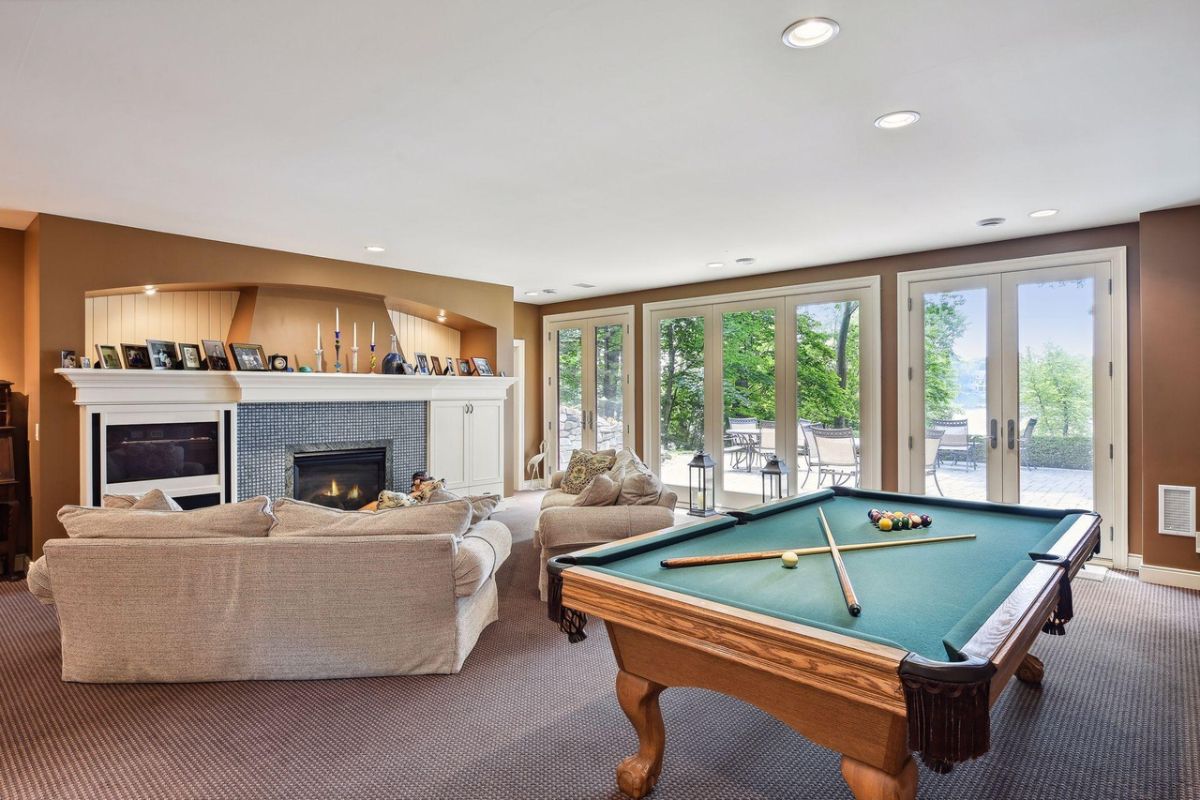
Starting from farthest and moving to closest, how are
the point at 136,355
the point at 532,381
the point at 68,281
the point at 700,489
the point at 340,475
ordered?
the point at 532,381
the point at 700,489
the point at 340,475
the point at 136,355
the point at 68,281

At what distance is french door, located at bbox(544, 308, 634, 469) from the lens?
296 inches

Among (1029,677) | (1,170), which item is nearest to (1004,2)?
(1029,677)

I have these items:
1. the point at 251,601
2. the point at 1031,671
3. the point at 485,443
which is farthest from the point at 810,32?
the point at 485,443

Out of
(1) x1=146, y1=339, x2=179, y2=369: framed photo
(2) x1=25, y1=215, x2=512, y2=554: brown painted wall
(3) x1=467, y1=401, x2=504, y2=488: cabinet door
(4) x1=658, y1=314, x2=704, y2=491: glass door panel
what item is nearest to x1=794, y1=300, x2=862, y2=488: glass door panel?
(4) x1=658, y1=314, x2=704, y2=491: glass door panel

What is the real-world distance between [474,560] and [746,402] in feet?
14.0

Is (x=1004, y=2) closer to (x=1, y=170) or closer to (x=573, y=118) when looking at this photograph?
(x=573, y=118)

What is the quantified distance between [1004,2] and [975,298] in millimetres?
3647

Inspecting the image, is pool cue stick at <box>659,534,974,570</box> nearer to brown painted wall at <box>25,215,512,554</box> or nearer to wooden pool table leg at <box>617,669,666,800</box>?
wooden pool table leg at <box>617,669,666,800</box>

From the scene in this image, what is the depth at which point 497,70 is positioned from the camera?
228cm

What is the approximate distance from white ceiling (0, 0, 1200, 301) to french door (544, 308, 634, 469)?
3.11 metres

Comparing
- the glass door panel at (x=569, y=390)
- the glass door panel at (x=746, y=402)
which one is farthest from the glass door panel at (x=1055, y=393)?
the glass door panel at (x=569, y=390)

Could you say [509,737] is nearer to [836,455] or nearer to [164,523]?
[164,523]

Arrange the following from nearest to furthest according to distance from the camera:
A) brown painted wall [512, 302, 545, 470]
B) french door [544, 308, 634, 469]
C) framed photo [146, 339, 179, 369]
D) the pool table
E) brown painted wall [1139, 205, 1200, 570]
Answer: the pool table < brown painted wall [1139, 205, 1200, 570] < framed photo [146, 339, 179, 369] < french door [544, 308, 634, 469] < brown painted wall [512, 302, 545, 470]

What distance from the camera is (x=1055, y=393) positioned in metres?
4.66
